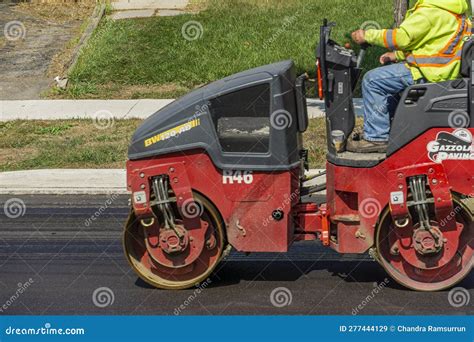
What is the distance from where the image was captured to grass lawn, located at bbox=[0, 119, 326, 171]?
12.8m

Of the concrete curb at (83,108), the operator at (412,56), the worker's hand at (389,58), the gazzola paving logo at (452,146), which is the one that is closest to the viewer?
the gazzola paving logo at (452,146)

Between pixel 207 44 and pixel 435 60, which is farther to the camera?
pixel 207 44

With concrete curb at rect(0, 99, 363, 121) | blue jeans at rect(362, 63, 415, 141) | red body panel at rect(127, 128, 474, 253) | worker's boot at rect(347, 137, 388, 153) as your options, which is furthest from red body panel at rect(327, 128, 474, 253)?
concrete curb at rect(0, 99, 363, 121)

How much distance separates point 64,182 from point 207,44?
282 inches

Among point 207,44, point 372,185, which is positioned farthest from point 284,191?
point 207,44

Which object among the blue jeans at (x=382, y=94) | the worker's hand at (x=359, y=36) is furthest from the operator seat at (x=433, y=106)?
the worker's hand at (x=359, y=36)

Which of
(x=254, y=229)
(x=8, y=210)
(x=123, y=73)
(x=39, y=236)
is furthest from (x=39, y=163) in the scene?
(x=254, y=229)

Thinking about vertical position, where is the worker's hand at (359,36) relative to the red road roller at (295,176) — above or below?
above

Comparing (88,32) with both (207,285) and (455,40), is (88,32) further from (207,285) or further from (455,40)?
(455,40)

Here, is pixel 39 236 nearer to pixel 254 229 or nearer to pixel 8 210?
pixel 8 210

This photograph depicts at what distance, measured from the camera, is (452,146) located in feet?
24.1

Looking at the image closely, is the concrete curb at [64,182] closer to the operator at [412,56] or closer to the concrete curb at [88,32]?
the operator at [412,56]

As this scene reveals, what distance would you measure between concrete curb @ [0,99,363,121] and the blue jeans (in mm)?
6795

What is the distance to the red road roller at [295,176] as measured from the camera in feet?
24.2
